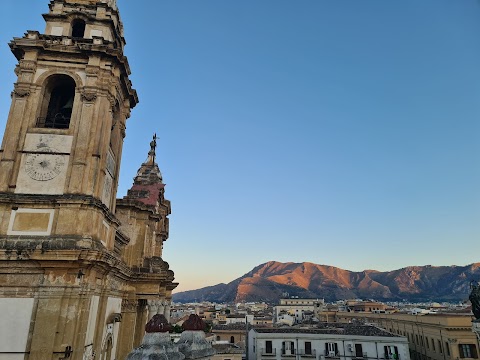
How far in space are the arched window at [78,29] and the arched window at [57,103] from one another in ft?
8.33

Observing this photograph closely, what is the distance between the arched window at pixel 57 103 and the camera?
14281 millimetres

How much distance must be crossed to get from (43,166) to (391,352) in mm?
35776

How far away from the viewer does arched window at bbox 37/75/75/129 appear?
1428cm

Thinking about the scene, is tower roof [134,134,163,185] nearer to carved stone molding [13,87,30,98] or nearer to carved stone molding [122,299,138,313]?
carved stone molding [122,299,138,313]

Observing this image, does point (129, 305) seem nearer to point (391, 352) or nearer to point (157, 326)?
point (157, 326)

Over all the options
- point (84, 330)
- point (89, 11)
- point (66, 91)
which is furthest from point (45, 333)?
point (89, 11)

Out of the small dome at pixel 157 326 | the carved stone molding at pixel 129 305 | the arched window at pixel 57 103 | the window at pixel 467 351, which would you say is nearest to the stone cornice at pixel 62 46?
the arched window at pixel 57 103

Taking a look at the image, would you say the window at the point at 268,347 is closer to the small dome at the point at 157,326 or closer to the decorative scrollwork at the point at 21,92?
the decorative scrollwork at the point at 21,92

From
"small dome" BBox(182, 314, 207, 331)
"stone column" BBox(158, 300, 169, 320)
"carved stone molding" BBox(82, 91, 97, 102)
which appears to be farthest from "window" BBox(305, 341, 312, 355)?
"small dome" BBox(182, 314, 207, 331)

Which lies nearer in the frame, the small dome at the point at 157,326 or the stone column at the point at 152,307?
the small dome at the point at 157,326

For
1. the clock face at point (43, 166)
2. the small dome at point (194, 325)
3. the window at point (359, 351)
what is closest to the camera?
the small dome at point (194, 325)

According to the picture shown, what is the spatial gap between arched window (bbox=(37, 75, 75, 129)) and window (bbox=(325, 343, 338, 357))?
3417cm

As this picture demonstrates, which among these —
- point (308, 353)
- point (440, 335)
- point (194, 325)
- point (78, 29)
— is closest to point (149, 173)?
point (78, 29)

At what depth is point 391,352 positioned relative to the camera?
36250mm
